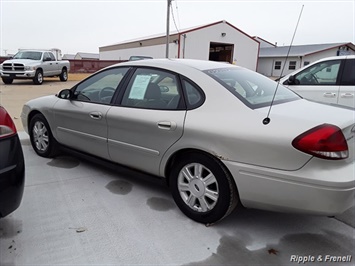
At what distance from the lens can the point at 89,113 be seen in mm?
3529

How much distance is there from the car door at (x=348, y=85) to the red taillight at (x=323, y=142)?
11.6 feet

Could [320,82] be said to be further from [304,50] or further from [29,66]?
[304,50]

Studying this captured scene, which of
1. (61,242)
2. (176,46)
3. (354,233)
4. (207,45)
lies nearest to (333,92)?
(354,233)

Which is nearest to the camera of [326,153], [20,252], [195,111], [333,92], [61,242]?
[326,153]

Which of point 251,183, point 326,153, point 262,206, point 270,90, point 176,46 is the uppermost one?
point 176,46

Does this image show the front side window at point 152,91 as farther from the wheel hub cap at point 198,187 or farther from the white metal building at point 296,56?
the white metal building at point 296,56

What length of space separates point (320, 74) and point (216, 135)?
4157 millimetres

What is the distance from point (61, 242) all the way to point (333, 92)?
5.02 meters

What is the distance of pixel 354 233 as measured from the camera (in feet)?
9.07

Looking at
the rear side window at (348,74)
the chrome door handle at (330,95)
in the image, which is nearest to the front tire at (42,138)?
the chrome door handle at (330,95)

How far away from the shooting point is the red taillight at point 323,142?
2.14 meters

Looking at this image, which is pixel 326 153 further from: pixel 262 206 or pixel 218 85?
pixel 218 85

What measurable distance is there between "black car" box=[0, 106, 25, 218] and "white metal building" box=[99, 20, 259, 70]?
28590mm

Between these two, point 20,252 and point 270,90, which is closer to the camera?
point 20,252
